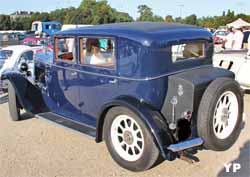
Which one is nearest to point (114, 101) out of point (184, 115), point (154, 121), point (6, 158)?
point (154, 121)

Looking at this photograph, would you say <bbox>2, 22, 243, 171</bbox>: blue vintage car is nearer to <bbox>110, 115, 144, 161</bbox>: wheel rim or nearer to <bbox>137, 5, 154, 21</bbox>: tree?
<bbox>110, 115, 144, 161</bbox>: wheel rim

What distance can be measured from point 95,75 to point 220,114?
1.72 meters

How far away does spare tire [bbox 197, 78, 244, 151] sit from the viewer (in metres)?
3.72

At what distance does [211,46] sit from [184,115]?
148cm

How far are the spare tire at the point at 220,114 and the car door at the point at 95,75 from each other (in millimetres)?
1177

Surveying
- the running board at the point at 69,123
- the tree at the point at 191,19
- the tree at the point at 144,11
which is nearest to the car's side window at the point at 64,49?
the running board at the point at 69,123

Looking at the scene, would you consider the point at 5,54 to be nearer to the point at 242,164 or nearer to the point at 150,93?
the point at 150,93

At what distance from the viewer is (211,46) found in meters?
4.82

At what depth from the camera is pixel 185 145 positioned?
3.54 meters

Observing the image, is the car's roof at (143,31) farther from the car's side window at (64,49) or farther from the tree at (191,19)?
the tree at (191,19)

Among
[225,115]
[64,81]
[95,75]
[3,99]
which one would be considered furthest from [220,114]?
[3,99]

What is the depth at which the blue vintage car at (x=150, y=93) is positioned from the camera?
3.71 meters

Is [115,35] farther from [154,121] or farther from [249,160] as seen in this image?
[249,160]

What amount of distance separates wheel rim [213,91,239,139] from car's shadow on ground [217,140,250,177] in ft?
1.10
